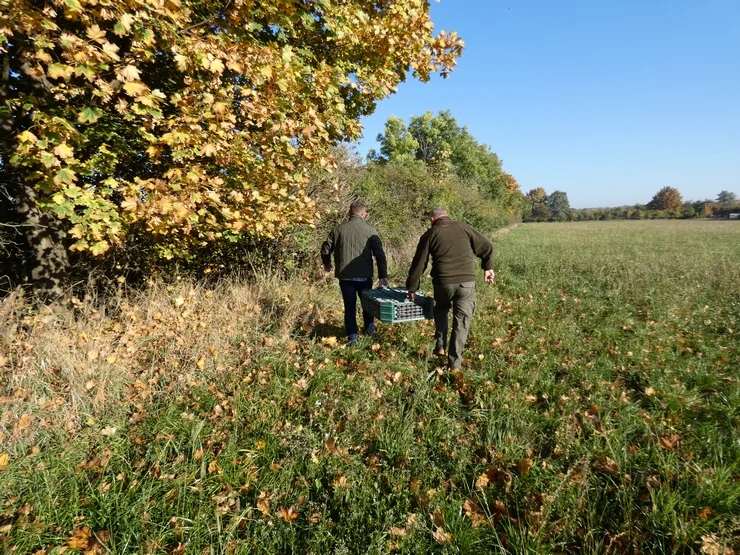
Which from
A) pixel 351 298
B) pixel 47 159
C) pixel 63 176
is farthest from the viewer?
pixel 351 298

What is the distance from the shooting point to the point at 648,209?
296 ft

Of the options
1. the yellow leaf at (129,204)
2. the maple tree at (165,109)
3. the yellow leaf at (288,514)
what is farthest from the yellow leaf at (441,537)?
the yellow leaf at (129,204)

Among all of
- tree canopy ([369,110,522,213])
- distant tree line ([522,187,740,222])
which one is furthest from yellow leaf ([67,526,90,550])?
distant tree line ([522,187,740,222])

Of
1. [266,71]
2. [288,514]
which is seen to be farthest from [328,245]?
[288,514]

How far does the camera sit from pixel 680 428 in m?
2.91

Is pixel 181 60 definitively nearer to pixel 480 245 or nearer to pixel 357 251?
pixel 357 251

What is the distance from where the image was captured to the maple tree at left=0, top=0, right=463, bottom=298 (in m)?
2.95

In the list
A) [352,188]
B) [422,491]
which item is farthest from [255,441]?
[352,188]

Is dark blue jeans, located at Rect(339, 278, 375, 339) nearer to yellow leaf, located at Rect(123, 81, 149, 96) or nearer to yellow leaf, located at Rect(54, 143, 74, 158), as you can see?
yellow leaf, located at Rect(123, 81, 149, 96)

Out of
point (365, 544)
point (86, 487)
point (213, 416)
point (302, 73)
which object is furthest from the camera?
point (302, 73)

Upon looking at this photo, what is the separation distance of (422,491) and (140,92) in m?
3.92

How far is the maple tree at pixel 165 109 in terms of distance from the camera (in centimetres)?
295

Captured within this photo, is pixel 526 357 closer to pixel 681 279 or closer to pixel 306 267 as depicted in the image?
pixel 306 267

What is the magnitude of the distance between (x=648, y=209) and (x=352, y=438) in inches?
4623
